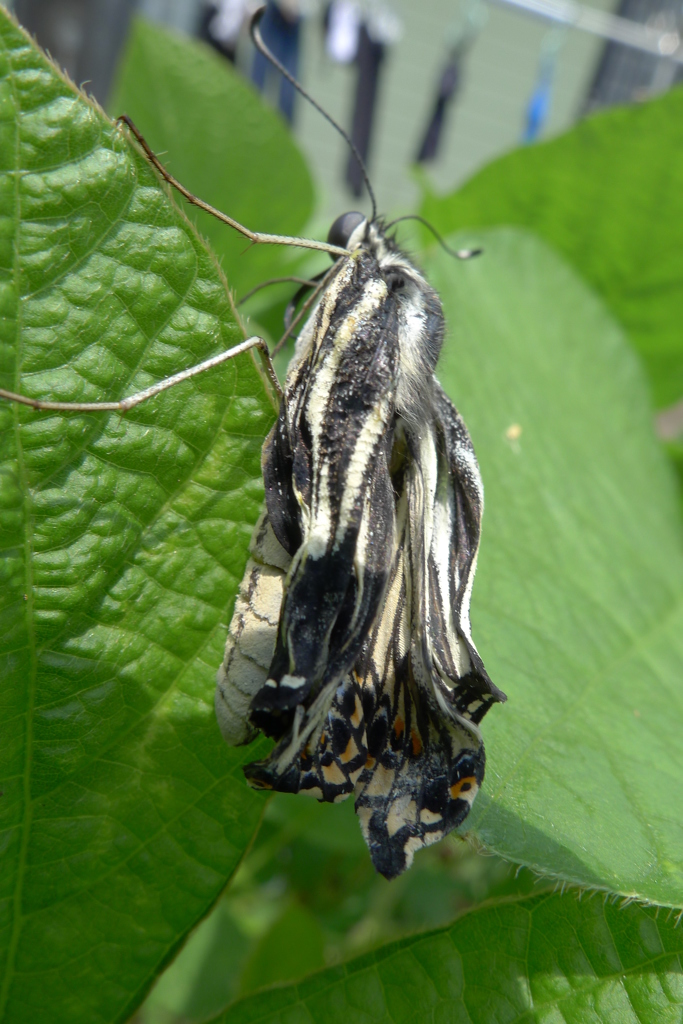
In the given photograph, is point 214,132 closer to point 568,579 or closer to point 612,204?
point 612,204

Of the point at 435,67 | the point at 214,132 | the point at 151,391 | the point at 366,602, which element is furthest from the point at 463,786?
the point at 435,67

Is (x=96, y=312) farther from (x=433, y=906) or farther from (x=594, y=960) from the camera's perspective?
(x=433, y=906)

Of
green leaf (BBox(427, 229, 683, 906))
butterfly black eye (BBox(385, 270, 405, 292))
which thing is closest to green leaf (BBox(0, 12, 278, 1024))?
green leaf (BBox(427, 229, 683, 906))

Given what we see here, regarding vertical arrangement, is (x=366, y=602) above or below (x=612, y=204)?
below

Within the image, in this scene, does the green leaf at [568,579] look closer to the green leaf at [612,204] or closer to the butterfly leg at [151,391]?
the green leaf at [612,204]

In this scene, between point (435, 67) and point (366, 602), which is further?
point (435, 67)

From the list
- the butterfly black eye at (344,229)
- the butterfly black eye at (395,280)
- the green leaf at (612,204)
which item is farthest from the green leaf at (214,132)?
the butterfly black eye at (395,280)
